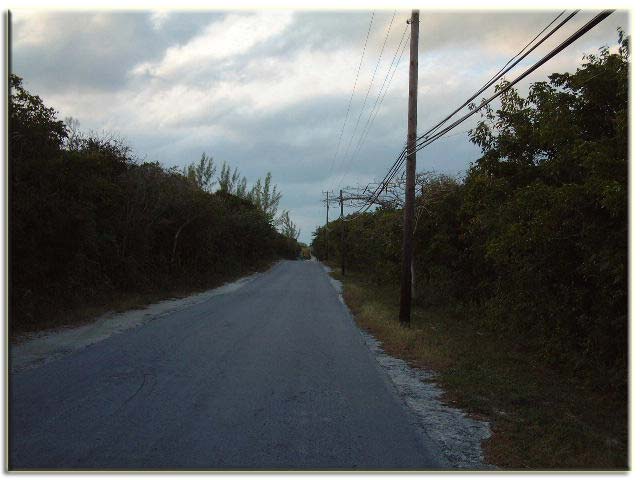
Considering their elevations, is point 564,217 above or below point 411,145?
below

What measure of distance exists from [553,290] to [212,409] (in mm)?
5928

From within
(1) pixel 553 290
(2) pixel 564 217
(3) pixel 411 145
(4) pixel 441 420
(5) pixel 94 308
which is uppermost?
(3) pixel 411 145

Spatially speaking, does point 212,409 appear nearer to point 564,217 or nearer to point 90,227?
point 564,217

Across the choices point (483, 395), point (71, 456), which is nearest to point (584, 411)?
point (483, 395)

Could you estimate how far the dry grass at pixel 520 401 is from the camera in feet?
17.0

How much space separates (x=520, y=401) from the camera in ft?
23.6

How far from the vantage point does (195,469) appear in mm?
4543

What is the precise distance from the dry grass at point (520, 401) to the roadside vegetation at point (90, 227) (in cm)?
836

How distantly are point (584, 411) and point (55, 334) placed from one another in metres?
10.1

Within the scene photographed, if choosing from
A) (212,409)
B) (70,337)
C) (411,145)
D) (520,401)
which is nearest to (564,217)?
(520,401)

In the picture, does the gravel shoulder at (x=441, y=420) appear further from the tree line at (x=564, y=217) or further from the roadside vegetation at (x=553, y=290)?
the tree line at (x=564, y=217)

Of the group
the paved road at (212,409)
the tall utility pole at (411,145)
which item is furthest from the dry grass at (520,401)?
the tall utility pole at (411,145)

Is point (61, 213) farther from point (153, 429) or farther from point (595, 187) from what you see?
point (595, 187)

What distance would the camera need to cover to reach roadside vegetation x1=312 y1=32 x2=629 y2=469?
6.14 metres
